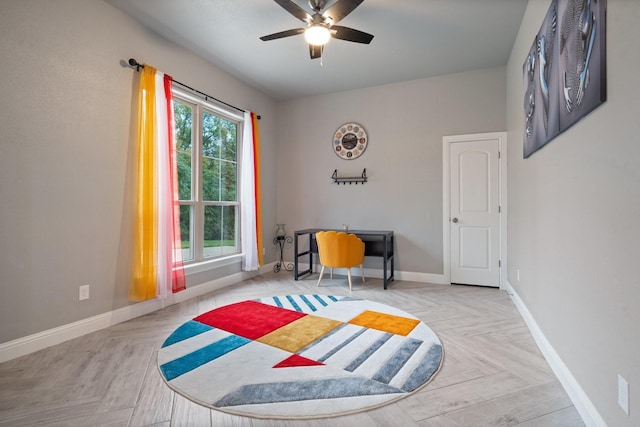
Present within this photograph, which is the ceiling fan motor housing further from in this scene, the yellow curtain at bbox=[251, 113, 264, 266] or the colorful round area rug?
the colorful round area rug

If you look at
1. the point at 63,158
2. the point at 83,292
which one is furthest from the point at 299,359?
the point at 63,158

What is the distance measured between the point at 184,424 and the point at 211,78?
3.75 meters

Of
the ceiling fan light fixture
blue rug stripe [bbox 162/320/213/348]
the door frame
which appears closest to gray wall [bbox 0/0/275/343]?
blue rug stripe [bbox 162/320/213/348]

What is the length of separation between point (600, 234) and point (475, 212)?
2.87 metres

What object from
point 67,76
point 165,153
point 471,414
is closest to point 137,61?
point 67,76

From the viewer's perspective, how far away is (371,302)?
3.42 m

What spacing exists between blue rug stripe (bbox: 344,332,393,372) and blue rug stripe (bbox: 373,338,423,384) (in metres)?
0.14

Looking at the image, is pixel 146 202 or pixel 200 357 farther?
pixel 146 202

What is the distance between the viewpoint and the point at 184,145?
367 cm

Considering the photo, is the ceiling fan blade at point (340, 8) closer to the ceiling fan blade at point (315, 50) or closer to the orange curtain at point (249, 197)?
the ceiling fan blade at point (315, 50)

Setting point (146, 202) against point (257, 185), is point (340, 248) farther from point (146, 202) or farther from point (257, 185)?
point (146, 202)

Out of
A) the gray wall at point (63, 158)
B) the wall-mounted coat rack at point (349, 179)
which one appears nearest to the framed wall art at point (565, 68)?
the wall-mounted coat rack at point (349, 179)

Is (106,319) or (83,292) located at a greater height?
(83,292)

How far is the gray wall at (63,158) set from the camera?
2.17 metres
